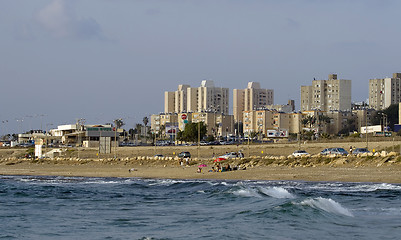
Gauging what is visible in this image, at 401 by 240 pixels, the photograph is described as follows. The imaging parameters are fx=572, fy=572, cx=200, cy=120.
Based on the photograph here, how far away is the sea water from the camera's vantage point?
62.3 feet

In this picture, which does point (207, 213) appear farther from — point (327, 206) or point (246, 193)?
point (246, 193)

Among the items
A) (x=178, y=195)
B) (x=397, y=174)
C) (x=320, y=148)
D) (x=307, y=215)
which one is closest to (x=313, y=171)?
(x=397, y=174)

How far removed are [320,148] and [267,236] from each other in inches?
2610

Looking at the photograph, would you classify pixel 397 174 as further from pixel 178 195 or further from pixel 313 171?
pixel 178 195

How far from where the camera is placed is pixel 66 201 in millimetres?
30578

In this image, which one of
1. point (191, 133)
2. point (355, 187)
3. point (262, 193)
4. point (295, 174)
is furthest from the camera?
point (191, 133)

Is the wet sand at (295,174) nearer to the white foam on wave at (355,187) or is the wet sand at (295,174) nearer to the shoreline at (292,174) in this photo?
the shoreline at (292,174)

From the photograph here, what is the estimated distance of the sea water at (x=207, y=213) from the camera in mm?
19000

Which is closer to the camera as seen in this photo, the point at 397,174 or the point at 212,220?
the point at 212,220

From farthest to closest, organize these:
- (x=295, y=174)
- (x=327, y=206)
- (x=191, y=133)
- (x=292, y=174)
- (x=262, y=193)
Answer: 1. (x=191, y=133)
2. (x=292, y=174)
3. (x=295, y=174)
4. (x=262, y=193)
5. (x=327, y=206)

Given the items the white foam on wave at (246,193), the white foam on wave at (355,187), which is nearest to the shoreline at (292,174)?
the white foam on wave at (355,187)

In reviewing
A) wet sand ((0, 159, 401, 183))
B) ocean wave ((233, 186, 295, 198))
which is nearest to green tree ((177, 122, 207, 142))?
wet sand ((0, 159, 401, 183))

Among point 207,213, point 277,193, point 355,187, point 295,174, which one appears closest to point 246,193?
point 277,193

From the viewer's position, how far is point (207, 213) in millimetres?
24078
